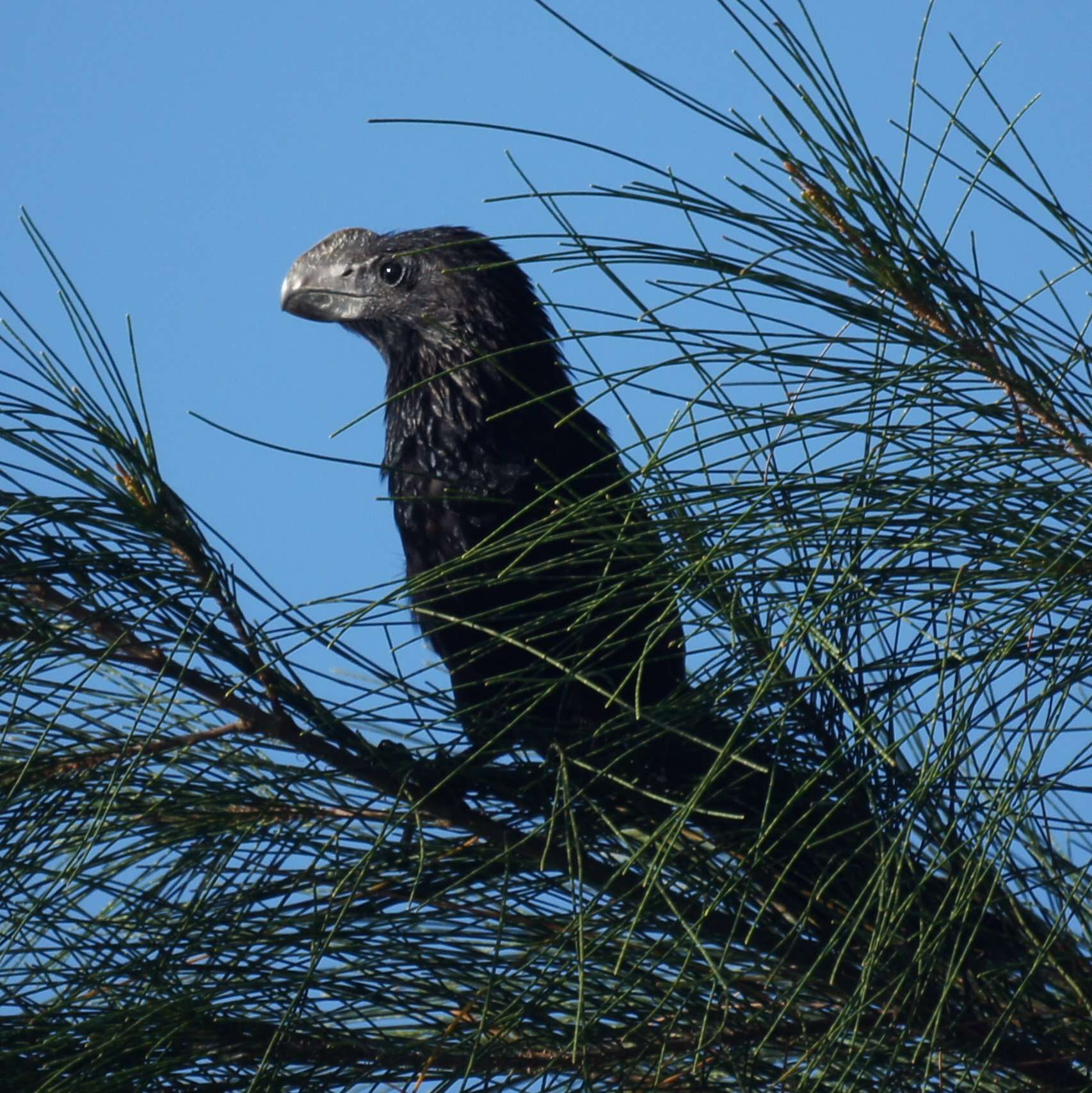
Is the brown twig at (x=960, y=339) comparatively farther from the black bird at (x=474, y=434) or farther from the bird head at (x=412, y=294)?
the bird head at (x=412, y=294)

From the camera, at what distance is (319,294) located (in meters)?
3.84

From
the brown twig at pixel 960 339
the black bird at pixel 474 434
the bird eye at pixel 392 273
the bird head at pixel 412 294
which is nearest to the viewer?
the brown twig at pixel 960 339

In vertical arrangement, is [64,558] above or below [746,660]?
below

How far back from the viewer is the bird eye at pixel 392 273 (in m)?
3.72

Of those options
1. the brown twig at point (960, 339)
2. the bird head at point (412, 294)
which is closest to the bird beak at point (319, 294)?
the bird head at point (412, 294)

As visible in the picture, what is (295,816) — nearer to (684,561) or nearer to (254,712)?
(254,712)

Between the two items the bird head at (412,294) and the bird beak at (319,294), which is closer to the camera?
the bird head at (412,294)

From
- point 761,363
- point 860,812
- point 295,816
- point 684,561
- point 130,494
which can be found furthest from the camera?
point 860,812

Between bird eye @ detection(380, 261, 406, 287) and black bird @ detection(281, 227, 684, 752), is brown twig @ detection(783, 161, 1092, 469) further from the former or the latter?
bird eye @ detection(380, 261, 406, 287)

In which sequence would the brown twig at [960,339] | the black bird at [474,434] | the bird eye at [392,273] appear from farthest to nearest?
the bird eye at [392,273] < the black bird at [474,434] < the brown twig at [960,339]

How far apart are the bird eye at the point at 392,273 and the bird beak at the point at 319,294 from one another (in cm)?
9

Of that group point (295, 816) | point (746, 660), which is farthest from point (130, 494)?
point (746, 660)

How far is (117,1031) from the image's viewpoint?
1479mm

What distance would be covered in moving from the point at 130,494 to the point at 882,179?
2.70 feet
